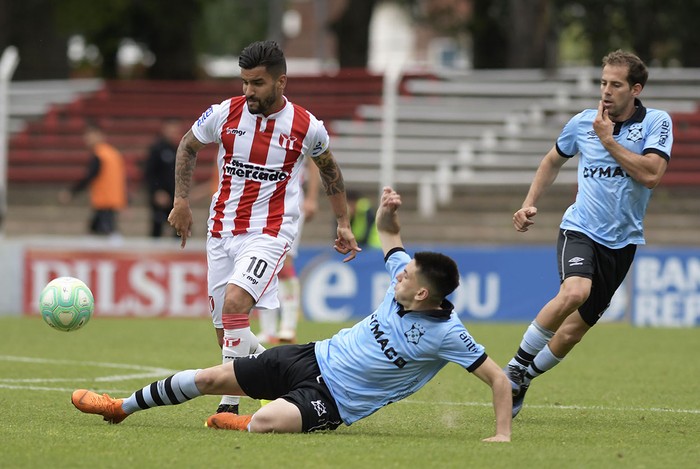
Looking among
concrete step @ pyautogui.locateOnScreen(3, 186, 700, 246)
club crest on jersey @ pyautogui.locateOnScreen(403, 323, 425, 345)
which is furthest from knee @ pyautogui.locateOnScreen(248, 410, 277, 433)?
concrete step @ pyautogui.locateOnScreen(3, 186, 700, 246)

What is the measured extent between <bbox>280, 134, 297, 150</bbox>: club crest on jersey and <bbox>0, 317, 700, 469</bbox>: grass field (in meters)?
1.76

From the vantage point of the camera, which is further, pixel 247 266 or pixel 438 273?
pixel 247 266

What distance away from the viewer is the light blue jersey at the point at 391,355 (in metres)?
6.83

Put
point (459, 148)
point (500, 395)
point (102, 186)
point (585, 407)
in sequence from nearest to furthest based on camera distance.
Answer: point (500, 395)
point (585, 407)
point (102, 186)
point (459, 148)

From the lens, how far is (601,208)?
8.19 meters

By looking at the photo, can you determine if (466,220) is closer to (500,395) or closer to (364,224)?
(364,224)

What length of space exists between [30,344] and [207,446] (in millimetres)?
7013

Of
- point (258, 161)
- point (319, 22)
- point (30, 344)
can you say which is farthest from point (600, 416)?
point (319, 22)

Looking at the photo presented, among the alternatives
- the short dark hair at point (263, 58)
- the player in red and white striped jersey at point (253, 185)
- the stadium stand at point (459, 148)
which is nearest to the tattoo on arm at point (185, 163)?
the player in red and white striped jersey at point (253, 185)

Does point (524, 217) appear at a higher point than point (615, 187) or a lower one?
lower

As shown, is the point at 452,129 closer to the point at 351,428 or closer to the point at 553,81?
the point at 553,81

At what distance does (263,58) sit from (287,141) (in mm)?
584

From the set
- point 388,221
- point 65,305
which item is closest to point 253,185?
point 388,221

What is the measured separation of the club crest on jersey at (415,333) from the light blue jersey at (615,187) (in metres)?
1.85
